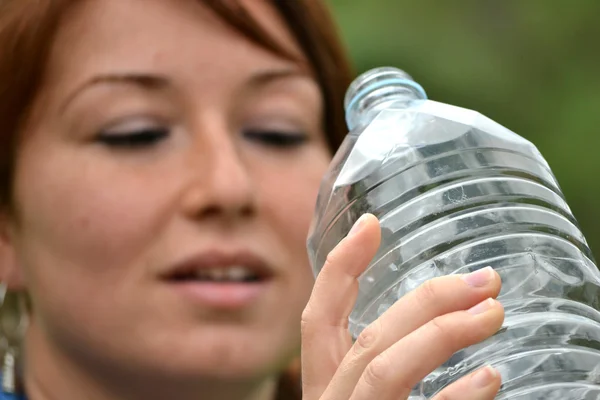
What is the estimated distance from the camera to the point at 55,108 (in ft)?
3.22

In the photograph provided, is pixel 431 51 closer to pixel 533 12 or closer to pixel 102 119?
pixel 533 12

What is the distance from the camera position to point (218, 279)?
92 cm

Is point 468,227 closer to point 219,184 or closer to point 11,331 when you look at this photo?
point 219,184

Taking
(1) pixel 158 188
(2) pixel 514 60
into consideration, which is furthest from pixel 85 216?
(2) pixel 514 60

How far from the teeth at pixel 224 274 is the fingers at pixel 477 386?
423 millimetres

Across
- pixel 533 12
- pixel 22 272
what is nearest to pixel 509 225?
pixel 22 272

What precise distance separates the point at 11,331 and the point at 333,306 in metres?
0.77

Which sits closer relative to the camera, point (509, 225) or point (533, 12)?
point (509, 225)

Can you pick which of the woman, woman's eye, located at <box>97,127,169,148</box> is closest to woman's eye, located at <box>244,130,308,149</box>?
the woman

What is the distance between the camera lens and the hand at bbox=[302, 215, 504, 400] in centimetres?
54

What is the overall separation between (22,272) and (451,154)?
0.59 meters

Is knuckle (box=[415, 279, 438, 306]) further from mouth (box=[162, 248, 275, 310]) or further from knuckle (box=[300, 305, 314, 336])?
mouth (box=[162, 248, 275, 310])

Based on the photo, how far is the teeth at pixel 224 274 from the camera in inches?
35.9

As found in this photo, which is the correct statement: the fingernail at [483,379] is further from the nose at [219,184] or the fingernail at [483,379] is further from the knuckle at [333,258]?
the nose at [219,184]
